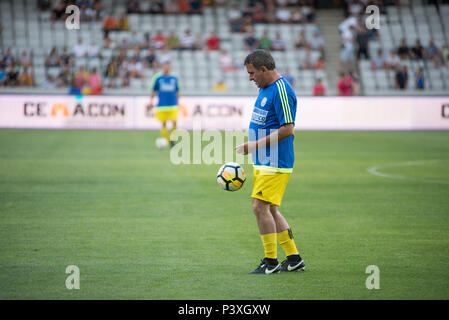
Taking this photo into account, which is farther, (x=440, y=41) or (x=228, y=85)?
(x=440, y=41)

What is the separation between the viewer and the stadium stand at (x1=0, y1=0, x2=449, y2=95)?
31.2m

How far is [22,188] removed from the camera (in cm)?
1230

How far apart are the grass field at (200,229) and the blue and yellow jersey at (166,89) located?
3.42 meters

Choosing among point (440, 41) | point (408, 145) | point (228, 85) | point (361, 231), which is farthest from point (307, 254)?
point (440, 41)

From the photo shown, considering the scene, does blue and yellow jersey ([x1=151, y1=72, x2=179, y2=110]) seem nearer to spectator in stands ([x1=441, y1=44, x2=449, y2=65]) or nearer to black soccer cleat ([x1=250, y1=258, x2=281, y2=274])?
black soccer cleat ([x1=250, y1=258, x2=281, y2=274])

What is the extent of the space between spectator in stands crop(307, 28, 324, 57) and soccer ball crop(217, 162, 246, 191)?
91.8 feet

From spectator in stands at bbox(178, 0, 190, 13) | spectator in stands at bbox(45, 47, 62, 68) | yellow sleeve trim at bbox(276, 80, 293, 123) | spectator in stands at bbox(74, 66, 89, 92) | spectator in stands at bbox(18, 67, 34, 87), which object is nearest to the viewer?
yellow sleeve trim at bbox(276, 80, 293, 123)

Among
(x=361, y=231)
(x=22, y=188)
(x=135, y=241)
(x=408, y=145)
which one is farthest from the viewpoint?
(x=408, y=145)

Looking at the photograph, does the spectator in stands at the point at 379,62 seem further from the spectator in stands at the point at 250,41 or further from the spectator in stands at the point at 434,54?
the spectator in stands at the point at 250,41

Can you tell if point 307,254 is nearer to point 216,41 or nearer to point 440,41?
point 216,41

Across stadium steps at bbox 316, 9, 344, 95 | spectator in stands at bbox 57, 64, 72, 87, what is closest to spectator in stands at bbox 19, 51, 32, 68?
spectator in stands at bbox 57, 64, 72, 87
